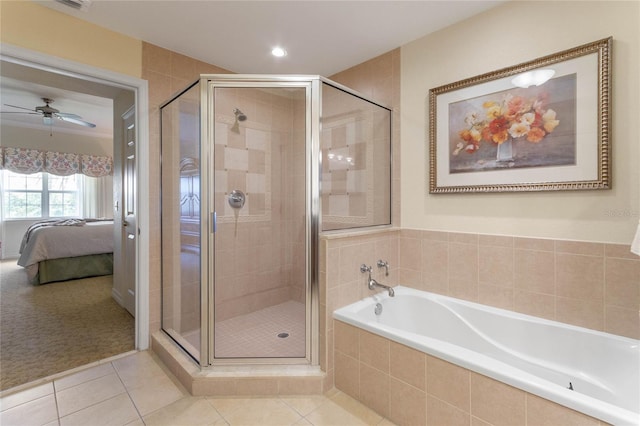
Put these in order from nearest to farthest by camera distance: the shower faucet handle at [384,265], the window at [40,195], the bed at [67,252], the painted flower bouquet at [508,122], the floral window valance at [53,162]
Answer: the painted flower bouquet at [508,122]
the shower faucet handle at [384,265]
the bed at [67,252]
the floral window valance at [53,162]
the window at [40,195]

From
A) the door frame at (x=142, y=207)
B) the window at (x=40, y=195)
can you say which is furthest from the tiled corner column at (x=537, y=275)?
the window at (x=40, y=195)

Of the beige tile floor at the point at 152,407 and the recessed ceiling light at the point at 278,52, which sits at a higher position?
the recessed ceiling light at the point at 278,52

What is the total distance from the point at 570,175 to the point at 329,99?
153 centimetres

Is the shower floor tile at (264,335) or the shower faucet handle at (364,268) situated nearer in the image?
the shower floor tile at (264,335)

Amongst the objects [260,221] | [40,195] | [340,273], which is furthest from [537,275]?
[40,195]

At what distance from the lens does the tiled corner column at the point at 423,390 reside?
46.8 inches

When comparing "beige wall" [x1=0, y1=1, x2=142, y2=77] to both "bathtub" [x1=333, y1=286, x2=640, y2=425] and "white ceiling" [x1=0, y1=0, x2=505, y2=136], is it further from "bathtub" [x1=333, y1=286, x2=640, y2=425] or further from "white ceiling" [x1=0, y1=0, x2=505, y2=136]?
"bathtub" [x1=333, y1=286, x2=640, y2=425]

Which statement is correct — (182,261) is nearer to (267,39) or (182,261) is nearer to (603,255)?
(267,39)

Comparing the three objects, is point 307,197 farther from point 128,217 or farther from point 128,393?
point 128,217

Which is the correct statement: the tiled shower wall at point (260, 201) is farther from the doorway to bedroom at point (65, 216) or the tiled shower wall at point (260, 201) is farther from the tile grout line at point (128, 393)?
the doorway to bedroom at point (65, 216)

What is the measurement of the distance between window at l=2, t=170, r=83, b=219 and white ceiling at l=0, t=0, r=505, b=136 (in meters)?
4.50

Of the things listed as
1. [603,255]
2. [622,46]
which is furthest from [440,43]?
[603,255]

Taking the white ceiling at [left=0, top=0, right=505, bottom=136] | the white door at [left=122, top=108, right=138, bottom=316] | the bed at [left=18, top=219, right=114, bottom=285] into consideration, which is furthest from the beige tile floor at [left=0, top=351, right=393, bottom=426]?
the bed at [left=18, top=219, right=114, bottom=285]

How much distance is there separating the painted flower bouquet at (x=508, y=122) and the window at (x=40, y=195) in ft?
24.9
